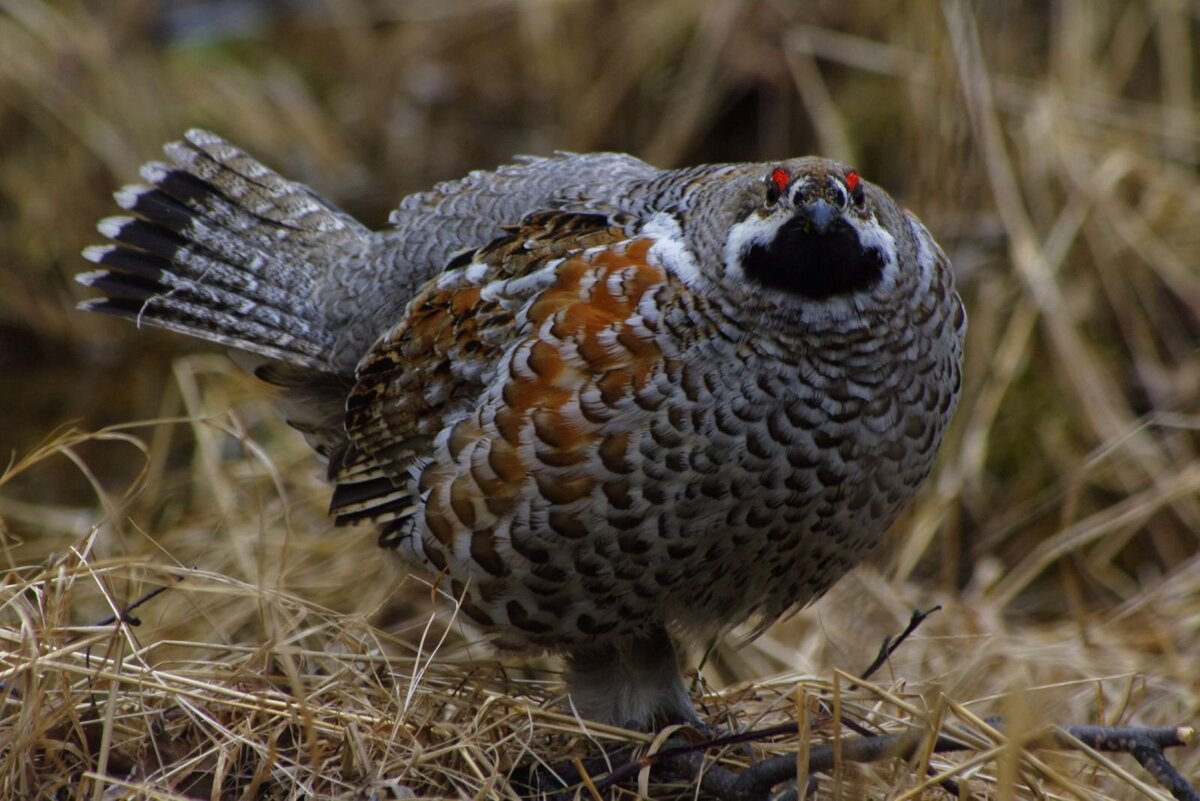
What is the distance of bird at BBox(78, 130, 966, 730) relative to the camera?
10.5ft

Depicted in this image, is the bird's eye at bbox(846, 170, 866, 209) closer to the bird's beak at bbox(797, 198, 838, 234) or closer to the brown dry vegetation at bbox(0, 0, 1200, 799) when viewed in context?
the bird's beak at bbox(797, 198, 838, 234)

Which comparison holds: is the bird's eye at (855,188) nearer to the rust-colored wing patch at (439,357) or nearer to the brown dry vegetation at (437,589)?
the rust-colored wing patch at (439,357)

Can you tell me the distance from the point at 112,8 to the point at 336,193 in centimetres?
171

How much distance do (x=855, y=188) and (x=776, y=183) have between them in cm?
17

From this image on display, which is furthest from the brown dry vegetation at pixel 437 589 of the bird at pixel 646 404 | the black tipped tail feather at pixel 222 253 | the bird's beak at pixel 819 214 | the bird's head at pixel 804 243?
the bird's beak at pixel 819 214

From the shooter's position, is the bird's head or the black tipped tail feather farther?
the black tipped tail feather

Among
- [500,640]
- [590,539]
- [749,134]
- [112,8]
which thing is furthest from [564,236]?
[112,8]

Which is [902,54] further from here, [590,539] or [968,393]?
[590,539]

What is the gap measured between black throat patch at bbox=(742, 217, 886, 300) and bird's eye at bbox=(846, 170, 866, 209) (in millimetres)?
A: 72

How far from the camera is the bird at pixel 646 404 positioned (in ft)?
10.5

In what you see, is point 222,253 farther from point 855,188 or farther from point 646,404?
point 855,188

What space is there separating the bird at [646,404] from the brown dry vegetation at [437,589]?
24 centimetres

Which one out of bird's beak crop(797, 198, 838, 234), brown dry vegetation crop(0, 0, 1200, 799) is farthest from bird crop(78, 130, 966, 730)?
brown dry vegetation crop(0, 0, 1200, 799)

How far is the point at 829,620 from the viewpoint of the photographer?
5.02m
